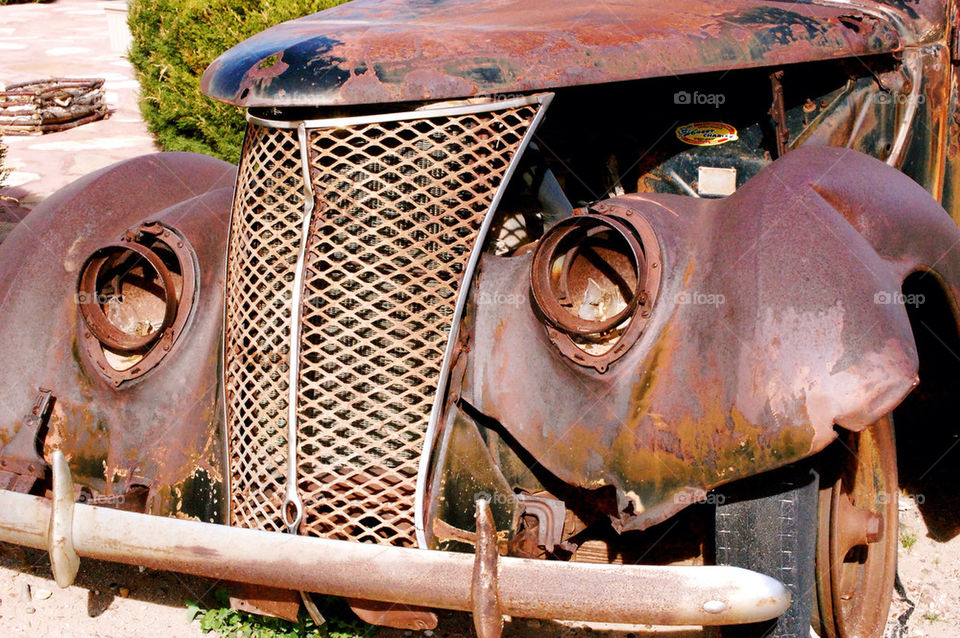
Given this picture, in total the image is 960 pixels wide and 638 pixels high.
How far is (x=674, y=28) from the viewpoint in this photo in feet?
8.83

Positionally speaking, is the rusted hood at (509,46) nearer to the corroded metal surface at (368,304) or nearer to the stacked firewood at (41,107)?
the corroded metal surface at (368,304)

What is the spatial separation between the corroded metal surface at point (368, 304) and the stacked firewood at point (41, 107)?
23.7 ft

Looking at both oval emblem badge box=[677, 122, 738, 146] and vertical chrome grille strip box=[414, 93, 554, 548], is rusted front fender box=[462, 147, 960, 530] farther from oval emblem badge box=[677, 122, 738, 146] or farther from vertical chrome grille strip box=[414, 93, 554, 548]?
oval emblem badge box=[677, 122, 738, 146]

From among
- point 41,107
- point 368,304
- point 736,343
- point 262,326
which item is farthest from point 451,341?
point 41,107

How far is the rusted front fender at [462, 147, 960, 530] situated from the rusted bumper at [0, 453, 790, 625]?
0.22 metres

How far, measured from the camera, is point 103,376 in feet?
8.58

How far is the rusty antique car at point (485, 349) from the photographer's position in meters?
2.06

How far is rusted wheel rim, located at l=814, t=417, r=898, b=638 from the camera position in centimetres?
246

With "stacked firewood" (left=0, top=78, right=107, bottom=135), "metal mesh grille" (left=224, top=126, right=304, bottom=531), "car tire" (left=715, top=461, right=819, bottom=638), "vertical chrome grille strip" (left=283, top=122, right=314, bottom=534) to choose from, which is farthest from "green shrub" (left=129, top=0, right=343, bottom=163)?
"car tire" (left=715, top=461, right=819, bottom=638)

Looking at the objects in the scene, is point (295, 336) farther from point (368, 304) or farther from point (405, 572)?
point (405, 572)

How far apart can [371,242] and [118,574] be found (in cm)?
159

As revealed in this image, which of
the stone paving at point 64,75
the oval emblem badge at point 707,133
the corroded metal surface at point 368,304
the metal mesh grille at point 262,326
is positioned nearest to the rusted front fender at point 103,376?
the metal mesh grille at point 262,326

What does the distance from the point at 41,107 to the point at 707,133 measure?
7363 mm

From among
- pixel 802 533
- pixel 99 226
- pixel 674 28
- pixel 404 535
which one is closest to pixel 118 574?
Answer: pixel 99 226
